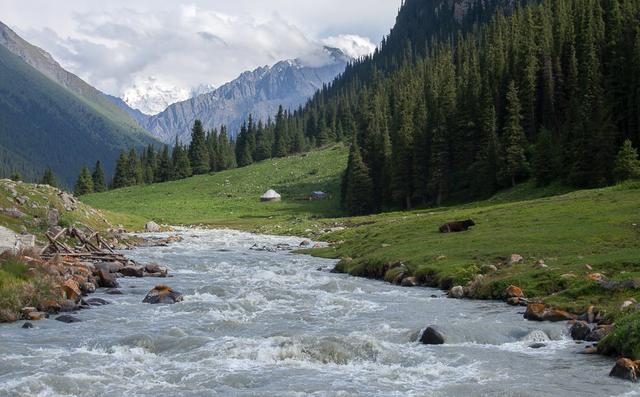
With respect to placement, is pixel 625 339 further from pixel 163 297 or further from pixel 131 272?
pixel 131 272

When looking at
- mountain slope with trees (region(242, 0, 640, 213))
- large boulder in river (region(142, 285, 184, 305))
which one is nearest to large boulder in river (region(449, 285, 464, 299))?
large boulder in river (region(142, 285, 184, 305))

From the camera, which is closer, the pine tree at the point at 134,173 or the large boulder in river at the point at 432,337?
the large boulder in river at the point at 432,337

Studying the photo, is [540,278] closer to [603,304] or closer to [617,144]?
[603,304]

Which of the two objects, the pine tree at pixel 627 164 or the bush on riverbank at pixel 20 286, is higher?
the pine tree at pixel 627 164

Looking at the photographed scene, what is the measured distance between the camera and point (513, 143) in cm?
8844

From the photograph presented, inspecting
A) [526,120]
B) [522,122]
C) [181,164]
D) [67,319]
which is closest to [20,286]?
[67,319]

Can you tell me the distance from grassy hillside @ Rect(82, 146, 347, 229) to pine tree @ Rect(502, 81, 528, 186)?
31.9 metres

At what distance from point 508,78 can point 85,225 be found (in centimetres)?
7622

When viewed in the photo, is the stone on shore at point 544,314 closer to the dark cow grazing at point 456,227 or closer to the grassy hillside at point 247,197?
the dark cow grazing at point 456,227

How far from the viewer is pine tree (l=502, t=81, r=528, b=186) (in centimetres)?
8600

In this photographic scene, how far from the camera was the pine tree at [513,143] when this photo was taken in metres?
86.0

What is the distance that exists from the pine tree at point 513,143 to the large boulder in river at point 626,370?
72849 millimetres

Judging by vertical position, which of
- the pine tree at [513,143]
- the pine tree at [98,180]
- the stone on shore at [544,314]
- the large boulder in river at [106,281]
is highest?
the pine tree at [98,180]

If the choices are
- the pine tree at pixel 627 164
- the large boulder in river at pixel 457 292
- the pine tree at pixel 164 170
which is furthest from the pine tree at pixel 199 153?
the large boulder in river at pixel 457 292
